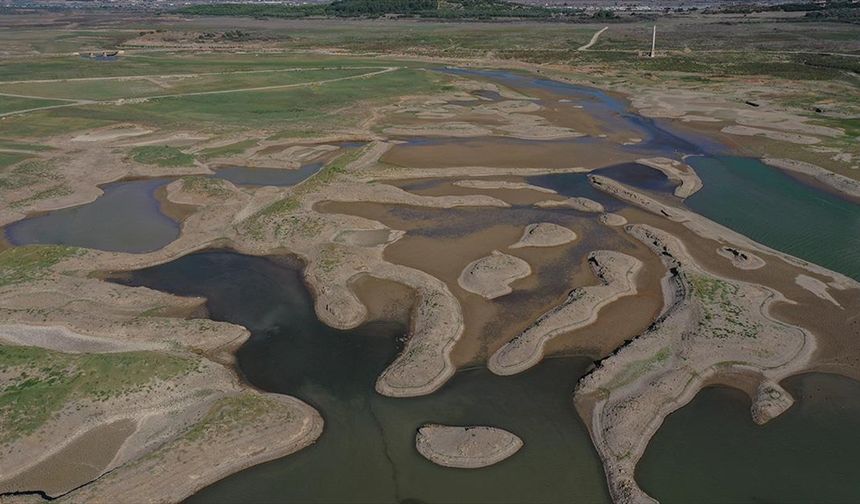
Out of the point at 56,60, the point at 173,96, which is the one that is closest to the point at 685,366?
the point at 173,96

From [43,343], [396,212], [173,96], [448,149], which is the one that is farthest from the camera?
[173,96]

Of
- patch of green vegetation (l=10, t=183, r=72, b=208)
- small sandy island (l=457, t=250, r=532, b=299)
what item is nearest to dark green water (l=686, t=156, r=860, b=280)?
small sandy island (l=457, t=250, r=532, b=299)

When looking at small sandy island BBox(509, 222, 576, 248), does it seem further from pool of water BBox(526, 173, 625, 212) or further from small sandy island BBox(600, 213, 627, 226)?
pool of water BBox(526, 173, 625, 212)

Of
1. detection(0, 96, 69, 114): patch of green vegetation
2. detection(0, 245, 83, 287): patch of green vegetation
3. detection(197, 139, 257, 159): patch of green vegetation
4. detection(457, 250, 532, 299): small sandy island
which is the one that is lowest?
detection(457, 250, 532, 299): small sandy island

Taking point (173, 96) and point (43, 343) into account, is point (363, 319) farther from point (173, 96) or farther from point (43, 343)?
point (173, 96)

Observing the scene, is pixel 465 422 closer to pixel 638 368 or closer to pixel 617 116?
pixel 638 368
